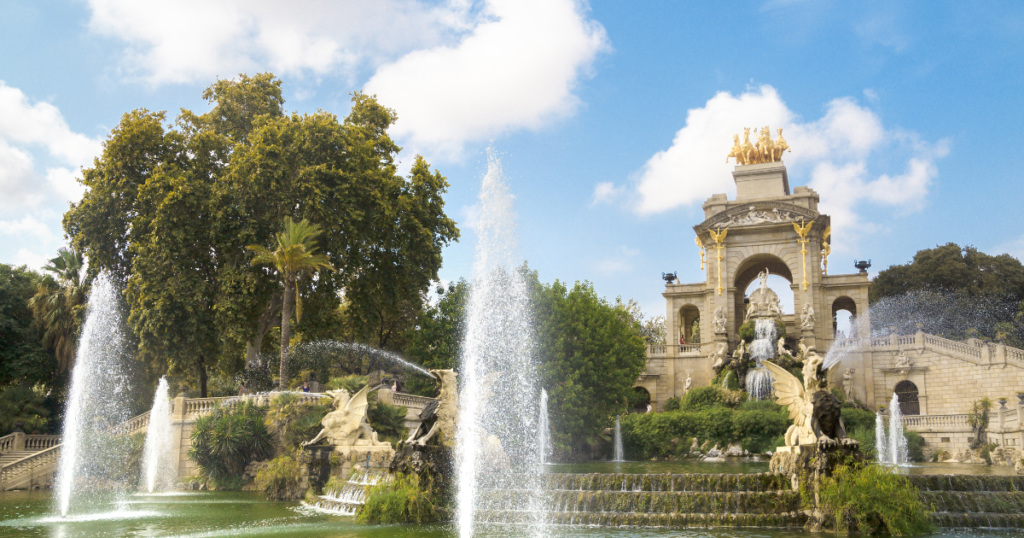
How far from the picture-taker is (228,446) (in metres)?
24.4

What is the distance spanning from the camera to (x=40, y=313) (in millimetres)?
35562

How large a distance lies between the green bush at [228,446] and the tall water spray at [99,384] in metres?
3.59

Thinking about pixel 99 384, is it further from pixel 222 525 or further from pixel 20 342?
pixel 222 525

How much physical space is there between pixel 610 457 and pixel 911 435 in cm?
1336

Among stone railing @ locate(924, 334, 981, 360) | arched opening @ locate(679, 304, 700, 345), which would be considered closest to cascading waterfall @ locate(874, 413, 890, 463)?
stone railing @ locate(924, 334, 981, 360)

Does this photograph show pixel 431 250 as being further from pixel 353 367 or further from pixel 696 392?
pixel 696 392

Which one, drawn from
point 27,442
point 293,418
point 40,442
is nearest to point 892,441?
point 293,418

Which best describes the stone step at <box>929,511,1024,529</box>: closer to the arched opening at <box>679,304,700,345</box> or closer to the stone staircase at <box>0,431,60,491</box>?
the stone staircase at <box>0,431,60,491</box>

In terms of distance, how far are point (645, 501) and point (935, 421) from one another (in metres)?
24.1

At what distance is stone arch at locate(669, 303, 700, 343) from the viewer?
50.3 meters

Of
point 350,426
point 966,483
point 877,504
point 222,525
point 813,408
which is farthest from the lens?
point 350,426

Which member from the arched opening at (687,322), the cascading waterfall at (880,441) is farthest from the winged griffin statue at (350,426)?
the arched opening at (687,322)

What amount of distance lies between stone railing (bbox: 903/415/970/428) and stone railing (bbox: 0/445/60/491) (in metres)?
35.6

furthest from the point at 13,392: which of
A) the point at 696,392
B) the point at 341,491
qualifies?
the point at 696,392
